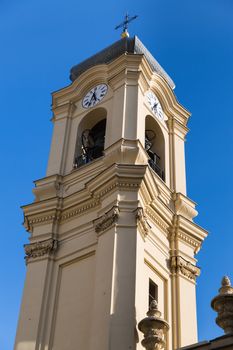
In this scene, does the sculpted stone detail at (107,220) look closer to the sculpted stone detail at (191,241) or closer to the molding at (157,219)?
the molding at (157,219)

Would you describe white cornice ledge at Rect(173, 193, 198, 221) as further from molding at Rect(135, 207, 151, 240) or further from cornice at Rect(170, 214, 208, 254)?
molding at Rect(135, 207, 151, 240)

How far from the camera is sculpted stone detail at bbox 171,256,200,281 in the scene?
60.0 ft

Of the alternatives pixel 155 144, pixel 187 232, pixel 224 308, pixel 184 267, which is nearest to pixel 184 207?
pixel 187 232

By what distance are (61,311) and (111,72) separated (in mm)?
8065

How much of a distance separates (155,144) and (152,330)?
28.1 ft

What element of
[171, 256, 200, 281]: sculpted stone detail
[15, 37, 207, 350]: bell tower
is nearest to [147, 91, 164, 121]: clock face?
[15, 37, 207, 350]: bell tower

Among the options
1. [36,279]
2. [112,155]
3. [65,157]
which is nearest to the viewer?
[36,279]

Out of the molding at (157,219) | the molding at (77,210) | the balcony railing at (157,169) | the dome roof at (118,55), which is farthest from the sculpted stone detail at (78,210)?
the dome roof at (118,55)

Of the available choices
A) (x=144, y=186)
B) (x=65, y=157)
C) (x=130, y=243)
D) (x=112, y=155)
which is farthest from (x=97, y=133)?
(x=130, y=243)

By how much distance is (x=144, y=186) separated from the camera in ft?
58.3

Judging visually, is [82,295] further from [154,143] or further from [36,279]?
[154,143]

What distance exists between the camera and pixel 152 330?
1440cm

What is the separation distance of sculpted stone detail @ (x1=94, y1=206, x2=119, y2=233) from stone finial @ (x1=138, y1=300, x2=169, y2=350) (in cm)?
301

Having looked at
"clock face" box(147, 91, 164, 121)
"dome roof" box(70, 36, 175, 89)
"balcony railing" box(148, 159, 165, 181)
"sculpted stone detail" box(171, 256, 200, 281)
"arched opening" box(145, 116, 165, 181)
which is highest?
"dome roof" box(70, 36, 175, 89)
